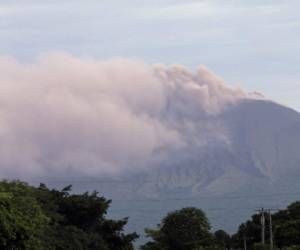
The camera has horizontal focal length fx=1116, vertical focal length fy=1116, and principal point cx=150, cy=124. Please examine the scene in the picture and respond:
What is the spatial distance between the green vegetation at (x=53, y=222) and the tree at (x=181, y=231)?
9.06m

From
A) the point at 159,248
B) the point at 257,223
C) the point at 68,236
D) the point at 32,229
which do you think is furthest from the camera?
the point at 257,223

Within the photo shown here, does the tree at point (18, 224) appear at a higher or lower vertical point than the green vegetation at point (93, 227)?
lower

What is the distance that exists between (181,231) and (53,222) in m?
26.5

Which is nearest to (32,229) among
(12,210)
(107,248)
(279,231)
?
(12,210)

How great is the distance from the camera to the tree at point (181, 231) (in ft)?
363

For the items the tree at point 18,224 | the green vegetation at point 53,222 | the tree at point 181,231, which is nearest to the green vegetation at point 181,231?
the tree at point 181,231

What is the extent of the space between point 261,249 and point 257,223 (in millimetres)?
42720

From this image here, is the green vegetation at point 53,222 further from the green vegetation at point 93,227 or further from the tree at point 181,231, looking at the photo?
the tree at point 181,231

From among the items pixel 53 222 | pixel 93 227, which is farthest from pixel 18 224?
pixel 93 227

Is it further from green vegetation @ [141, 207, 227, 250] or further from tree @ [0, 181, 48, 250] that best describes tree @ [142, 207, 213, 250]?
tree @ [0, 181, 48, 250]

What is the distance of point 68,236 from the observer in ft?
284

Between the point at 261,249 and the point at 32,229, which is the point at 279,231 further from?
the point at 32,229

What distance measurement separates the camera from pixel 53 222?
292 feet

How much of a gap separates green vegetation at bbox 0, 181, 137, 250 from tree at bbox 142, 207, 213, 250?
9.06m
